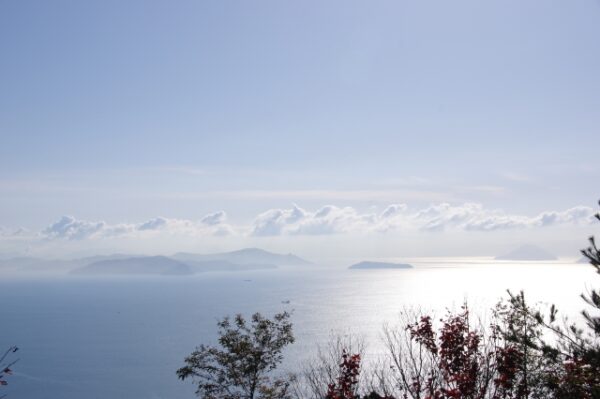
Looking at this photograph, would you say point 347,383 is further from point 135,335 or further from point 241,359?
point 135,335

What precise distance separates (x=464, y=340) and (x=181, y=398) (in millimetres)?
65817

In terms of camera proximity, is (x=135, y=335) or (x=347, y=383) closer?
(x=347, y=383)

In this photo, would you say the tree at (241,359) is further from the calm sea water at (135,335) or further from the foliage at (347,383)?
the calm sea water at (135,335)

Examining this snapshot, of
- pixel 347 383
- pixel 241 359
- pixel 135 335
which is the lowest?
pixel 135 335

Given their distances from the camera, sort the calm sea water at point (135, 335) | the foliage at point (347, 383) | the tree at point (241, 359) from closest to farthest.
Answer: the foliage at point (347, 383) → the tree at point (241, 359) → the calm sea water at point (135, 335)

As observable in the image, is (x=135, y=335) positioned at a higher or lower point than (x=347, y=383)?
lower

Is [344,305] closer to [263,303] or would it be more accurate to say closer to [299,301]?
[299,301]

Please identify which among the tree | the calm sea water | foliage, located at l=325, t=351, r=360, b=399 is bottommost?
the calm sea water

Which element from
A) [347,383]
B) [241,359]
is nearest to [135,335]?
[241,359]

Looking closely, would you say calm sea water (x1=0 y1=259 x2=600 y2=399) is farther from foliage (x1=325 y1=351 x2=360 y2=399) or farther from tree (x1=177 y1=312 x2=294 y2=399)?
foliage (x1=325 y1=351 x2=360 y2=399)

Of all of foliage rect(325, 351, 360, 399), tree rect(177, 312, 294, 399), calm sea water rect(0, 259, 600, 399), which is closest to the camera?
foliage rect(325, 351, 360, 399)

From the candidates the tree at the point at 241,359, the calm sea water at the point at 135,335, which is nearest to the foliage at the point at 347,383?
the tree at the point at 241,359

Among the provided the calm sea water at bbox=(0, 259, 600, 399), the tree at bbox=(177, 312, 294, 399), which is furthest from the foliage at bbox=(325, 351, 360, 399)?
the calm sea water at bbox=(0, 259, 600, 399)

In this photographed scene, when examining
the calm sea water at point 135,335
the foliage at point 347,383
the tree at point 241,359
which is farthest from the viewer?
the calm sea water at point 135,335
